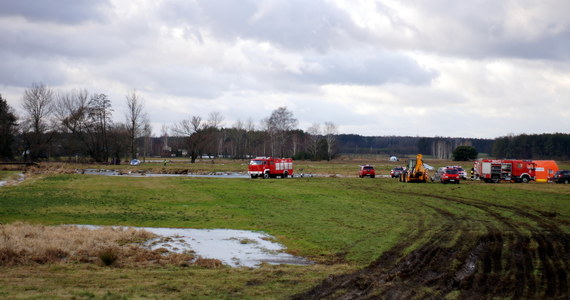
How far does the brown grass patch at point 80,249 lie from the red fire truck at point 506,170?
4916 centimetres

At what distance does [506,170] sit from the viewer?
198ft

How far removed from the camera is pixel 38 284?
39.3ft

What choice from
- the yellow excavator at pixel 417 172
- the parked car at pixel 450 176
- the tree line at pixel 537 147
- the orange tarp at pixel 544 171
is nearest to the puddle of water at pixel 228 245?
the parked car at pixel 450 176

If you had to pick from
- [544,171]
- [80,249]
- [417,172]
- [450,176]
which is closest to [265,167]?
[417,172]

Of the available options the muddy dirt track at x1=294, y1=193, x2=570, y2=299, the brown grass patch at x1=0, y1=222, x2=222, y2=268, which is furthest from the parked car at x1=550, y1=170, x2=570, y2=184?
the brown grass patch at x1=0, y1=222, x2=222, y2=268

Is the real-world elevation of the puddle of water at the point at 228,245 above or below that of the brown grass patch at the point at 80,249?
below

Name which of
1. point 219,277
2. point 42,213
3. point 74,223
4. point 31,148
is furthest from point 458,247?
point 31,148

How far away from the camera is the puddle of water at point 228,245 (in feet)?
55.9

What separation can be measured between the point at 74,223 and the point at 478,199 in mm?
28033

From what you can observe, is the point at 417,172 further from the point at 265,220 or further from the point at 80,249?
the point at 80,249

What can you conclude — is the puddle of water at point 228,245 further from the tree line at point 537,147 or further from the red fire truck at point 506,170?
→ the tree line at point 537,147

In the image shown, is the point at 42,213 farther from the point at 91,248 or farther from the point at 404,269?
the point at 404,269

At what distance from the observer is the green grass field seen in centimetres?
1228

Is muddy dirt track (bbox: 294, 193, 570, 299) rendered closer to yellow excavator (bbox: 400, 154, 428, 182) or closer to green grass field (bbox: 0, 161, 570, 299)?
green grass field (bbox: 0, 161, 570, 299)
